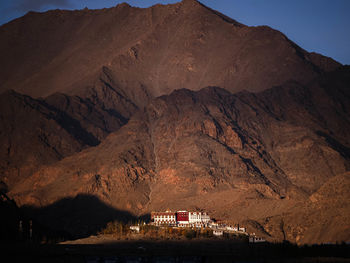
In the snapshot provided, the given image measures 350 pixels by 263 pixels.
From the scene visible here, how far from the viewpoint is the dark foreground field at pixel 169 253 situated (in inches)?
1938

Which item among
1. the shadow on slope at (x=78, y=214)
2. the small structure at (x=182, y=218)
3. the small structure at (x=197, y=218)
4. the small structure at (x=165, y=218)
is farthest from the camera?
the shadow on slope at (x=78, y=214)

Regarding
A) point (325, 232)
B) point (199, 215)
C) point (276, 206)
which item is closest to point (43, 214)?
point (199, 215)

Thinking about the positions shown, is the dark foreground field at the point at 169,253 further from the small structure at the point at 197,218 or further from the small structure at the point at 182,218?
the small structure at the point at 182,218

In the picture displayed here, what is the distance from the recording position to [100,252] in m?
58.1

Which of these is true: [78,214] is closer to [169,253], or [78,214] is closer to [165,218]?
[165,218]

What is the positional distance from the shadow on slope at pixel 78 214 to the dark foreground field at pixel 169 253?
91943 mm

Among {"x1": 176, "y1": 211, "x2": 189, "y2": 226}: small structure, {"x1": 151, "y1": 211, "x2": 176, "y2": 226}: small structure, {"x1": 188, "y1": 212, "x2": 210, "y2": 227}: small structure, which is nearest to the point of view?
{"x1": 188, "y1": 212, "x2": 210, "y2": 227}: small structure

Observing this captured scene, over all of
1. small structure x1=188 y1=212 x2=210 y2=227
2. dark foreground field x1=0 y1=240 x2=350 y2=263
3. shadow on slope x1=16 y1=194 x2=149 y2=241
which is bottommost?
dark foreground field x1=0 y1=240 x2=350 y2=263

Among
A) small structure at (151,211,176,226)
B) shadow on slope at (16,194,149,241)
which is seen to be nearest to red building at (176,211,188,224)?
small structure at (151,211,176,226)

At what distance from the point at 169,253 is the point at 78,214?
116517 mm

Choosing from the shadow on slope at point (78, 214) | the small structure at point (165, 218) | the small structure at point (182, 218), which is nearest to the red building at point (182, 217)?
the small structure at point (182, 218)

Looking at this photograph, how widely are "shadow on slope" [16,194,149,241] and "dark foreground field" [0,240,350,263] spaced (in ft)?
302

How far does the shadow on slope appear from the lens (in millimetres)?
161750

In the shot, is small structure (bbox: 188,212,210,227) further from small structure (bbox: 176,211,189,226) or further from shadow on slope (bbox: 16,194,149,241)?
shadow on slope (bbox: 16,194,149,241)
